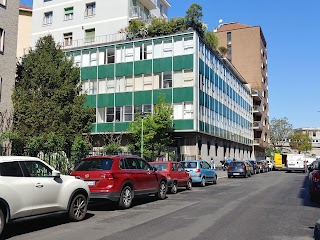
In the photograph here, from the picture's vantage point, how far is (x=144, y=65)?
3766 centimetres

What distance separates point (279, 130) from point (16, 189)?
88.3 metres

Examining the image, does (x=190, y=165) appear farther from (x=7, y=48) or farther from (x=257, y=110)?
(x=257, y=110)

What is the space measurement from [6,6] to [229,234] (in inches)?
745

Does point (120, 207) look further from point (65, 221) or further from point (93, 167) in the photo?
point (65, 221)

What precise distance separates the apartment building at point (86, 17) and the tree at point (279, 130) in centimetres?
5152

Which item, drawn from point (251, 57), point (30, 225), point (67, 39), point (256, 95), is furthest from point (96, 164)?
point (251, 57)

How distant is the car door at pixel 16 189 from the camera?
23.7 feet

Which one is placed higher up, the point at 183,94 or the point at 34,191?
the point at 183,94

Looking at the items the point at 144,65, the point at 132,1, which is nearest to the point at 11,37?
the point at 144,65

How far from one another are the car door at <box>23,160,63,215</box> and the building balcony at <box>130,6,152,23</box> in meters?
35.9

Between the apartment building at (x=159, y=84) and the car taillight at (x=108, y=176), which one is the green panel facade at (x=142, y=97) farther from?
the car taillight at (x=108, y=176)

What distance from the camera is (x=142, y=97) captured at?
1464 inches

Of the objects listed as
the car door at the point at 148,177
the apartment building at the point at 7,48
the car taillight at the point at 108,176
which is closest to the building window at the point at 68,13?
the apartment building at the point at 7,48

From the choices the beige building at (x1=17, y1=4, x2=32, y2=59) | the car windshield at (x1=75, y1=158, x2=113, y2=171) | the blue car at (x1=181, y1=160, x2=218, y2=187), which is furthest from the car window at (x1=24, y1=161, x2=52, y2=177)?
the beige building at (x1=17, y1=4, x2=32, y2=59)
